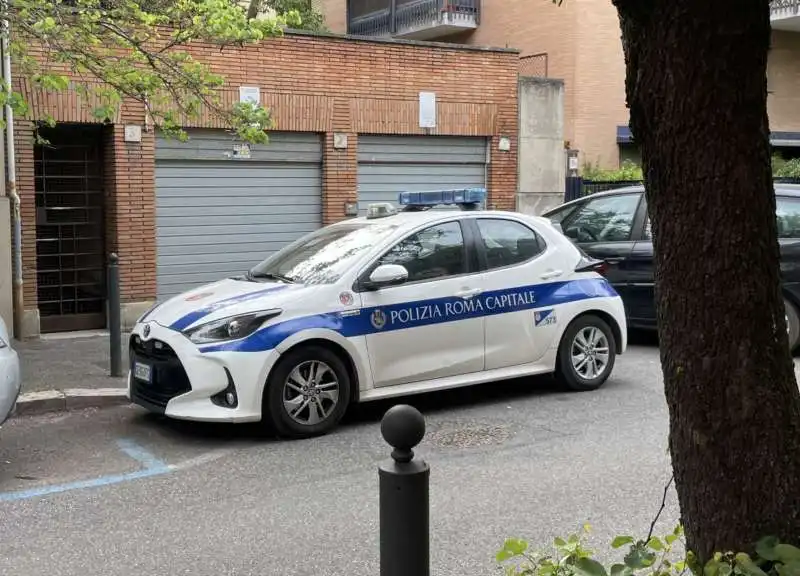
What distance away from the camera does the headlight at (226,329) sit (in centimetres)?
671

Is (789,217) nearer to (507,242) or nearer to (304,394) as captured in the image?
(507,242)

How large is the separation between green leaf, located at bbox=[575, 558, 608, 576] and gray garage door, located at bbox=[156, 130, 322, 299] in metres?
10.5

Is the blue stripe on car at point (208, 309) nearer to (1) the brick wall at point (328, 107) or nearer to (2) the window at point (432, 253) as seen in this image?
(2) the window at point (432, 253)

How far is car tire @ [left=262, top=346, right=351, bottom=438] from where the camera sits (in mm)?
6770

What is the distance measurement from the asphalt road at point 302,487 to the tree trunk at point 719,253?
205 centimetres

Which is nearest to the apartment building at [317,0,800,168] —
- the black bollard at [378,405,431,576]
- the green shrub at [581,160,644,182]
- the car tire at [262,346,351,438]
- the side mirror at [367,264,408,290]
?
the green shrub at [581,160,644,182]

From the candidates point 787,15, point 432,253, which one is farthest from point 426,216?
point 787,15

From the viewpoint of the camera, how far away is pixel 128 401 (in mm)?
8219

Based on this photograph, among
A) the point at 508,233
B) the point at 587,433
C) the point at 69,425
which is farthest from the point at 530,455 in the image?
the point at 69,425

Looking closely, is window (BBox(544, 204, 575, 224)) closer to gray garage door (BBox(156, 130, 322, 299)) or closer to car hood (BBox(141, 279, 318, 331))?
gray garage door (BBox(156, 130, 322, 299))

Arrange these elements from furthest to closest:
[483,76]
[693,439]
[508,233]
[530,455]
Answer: [483,76] < [508,233] < [530,455] < [693,439]

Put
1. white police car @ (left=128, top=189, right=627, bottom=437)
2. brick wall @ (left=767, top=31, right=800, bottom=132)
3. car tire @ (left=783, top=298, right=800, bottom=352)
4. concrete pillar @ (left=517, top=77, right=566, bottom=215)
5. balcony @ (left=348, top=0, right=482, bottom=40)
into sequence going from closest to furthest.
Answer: white police car @ (left=128, top=189, right=627, bottom=437), car tire @ (left=783, top=298, right=800, bottom=352), concrete pillar @ (left=517, top=77, right=566, bottom=215), balcony @ (left=348, top=0, right=482, bottom=40), brick wall @ (left=767, top=31, right=800, bottom=132)

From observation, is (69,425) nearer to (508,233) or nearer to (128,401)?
(128,401)

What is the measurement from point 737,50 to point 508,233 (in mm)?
5699
